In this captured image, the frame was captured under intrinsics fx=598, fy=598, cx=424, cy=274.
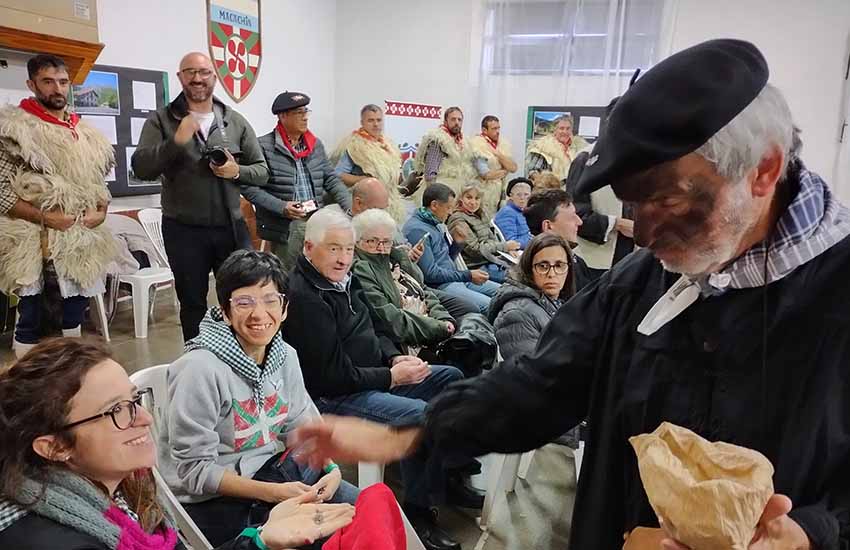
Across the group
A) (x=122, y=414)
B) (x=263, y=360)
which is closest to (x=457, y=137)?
(x=263, y=360)

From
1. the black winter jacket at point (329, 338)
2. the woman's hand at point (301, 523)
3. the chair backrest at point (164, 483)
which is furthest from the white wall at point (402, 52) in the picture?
the woman's hand at point (301, 523)

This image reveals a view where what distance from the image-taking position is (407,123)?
6.66 m

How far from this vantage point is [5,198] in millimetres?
2912

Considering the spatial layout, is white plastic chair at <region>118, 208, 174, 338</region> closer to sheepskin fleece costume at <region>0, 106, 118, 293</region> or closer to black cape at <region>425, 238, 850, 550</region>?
sheepskin fleece costume at <region>0, 106, 118, 293</region>

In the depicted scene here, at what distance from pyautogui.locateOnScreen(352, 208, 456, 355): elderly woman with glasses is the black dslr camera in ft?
2.28

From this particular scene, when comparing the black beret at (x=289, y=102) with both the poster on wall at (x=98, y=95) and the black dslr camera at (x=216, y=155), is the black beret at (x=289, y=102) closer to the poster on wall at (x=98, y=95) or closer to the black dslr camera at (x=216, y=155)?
the black dslr camera at (x=216, y=155)

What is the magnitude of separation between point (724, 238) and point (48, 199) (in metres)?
3.21

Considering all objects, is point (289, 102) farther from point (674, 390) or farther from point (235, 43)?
point (674, 390)

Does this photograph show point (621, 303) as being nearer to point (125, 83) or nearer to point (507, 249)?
point (507, 249)

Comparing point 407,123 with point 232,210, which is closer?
point 232,210

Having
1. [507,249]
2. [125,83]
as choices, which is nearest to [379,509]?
[507,249]

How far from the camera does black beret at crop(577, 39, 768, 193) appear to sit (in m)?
0.66

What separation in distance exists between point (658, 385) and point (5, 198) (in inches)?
126

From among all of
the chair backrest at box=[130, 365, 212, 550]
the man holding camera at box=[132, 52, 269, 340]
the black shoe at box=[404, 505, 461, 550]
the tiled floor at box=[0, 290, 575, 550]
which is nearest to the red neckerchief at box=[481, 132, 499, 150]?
the man holding camera at box=[132, 52, 269, 340]
